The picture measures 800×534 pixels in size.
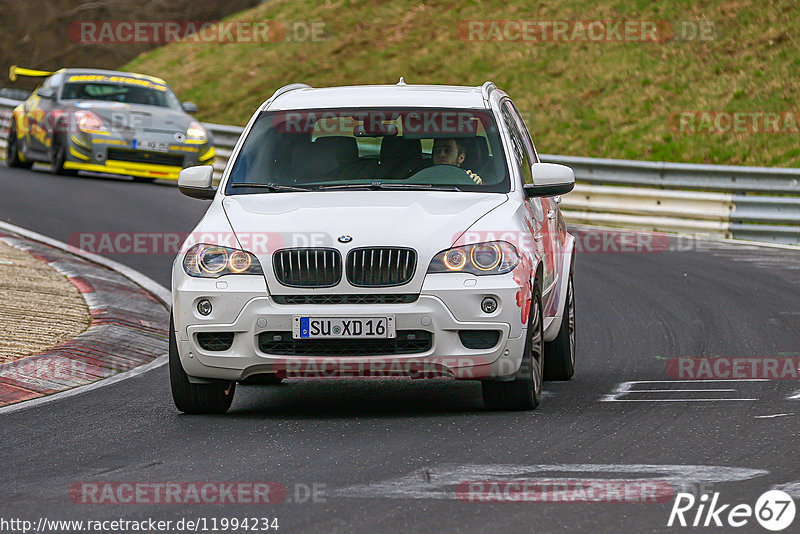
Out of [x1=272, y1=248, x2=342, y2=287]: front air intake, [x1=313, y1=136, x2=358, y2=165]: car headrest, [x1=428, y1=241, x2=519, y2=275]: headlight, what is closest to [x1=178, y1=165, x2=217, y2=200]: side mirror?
[x1=313, y1=136, x2=358, y2=165]: car headrest

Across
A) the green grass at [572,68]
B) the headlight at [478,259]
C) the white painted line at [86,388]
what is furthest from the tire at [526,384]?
the green grass at [572,68]

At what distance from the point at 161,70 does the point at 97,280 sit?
29255 millimetres


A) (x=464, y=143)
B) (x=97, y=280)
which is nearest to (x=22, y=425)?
(x=464, y=143)

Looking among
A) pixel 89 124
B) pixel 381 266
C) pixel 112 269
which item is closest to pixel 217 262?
pixel 381 266

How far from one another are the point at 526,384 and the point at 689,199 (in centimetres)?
1233

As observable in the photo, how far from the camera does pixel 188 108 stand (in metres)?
23.0

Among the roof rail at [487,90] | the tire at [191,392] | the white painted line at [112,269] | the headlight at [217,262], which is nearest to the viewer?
the headlight at [217,262]

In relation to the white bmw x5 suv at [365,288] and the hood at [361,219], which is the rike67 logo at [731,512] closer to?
the white bmw x5 suv at [365,288]

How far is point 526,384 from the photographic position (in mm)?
7828

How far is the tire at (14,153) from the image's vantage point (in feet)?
78.4

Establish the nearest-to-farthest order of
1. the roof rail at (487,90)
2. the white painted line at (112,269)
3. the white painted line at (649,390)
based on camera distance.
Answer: the white painted line at (649,390)
the white painted line at (112,269)
the roof rail at (487,90)

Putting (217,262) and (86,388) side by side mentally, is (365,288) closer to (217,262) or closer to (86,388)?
(217,262)

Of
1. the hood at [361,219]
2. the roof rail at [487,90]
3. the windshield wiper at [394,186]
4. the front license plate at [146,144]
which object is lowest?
the front license plate at [146,144]

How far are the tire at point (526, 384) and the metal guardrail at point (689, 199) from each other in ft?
36.5
